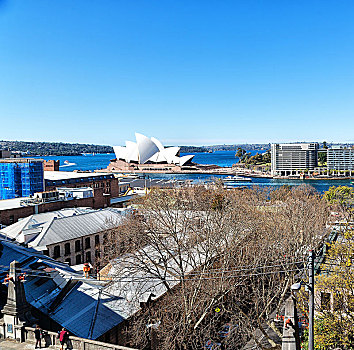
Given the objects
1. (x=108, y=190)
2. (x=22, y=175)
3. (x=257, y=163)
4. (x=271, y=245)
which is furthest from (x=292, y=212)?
(x=257, y=163)

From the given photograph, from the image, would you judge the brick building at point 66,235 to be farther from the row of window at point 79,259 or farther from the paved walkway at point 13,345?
the paved walkway at point 13,345

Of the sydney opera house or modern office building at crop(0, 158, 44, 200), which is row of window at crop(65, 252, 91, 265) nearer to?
modern office building at crop(0, 158, 44, 200)

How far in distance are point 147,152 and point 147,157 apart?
2.42 metres

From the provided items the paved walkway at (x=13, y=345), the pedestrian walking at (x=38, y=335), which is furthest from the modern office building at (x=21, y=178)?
the pedestrian walking at (x=38, y=335)

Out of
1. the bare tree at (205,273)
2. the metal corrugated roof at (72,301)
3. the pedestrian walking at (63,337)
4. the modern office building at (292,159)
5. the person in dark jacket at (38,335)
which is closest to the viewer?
the pedestrian walking at (63,337)

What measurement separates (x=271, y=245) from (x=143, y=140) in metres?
135

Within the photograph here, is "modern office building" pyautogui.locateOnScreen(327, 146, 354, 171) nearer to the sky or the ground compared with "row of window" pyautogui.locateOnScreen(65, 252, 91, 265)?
nearer to the sky

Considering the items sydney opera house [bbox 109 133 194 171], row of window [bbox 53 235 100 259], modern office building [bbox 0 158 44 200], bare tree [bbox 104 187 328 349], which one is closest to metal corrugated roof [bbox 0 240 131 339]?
bare tree [bbox 104 187 328 349]

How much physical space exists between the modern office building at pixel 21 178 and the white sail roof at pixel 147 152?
317ft

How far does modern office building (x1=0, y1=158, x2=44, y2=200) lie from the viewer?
5247 centimetres

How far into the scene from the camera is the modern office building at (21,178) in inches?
2066

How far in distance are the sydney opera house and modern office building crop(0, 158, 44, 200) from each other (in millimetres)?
99496

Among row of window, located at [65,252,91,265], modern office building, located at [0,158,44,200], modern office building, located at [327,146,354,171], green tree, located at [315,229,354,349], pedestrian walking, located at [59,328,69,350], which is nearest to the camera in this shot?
pedestrian walking, located at [59,328,69,350]

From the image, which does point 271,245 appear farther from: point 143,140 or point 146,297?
point 143,140
